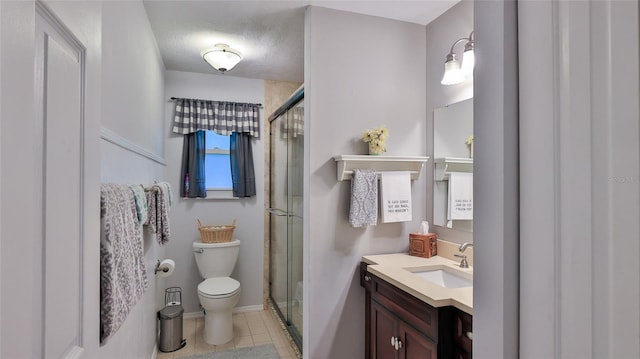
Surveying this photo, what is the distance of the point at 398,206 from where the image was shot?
7.28 ft

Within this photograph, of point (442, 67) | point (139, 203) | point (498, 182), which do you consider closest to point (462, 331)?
point (498, 182)

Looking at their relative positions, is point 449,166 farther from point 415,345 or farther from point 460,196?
point 415,345

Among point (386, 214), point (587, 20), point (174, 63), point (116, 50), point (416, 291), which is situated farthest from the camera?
point (174, 63)

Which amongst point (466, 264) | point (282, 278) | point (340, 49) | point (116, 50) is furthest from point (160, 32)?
point (466, 264)

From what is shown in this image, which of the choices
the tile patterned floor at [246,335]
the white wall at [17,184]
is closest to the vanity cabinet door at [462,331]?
the white wall at [17,184]

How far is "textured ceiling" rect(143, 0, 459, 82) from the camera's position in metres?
2.15

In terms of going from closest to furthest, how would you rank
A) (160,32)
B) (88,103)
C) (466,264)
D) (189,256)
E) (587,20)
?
(587,20)
(88,103)
(466,264)
(160,32)
(189,256)

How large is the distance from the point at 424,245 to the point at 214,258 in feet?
6.80

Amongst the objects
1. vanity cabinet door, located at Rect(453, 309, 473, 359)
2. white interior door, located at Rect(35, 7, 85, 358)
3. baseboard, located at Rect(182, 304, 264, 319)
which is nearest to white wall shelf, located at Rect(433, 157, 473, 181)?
vanity cabinet door, located at Rect(453, 309, 473, 359)

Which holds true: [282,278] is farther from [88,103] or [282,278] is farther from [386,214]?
[88,103]

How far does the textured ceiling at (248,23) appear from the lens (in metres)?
2.15

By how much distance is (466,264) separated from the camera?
1.92m

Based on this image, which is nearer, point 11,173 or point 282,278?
point 11,173

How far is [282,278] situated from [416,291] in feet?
6.53
